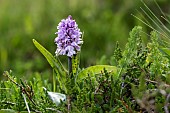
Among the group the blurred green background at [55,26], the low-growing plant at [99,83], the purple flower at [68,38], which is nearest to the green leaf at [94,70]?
the low-growing plant at [99,83]

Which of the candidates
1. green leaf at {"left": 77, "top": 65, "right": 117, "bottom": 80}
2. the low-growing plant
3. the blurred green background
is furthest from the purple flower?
the blurred green background

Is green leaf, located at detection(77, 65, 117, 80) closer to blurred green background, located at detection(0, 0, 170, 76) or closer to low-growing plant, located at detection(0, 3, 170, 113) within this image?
low-growing plant, located at detection(0, 3, 170, 113)

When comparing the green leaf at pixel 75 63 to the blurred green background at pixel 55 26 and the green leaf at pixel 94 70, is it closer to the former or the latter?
the green leaf at pixel 94 70

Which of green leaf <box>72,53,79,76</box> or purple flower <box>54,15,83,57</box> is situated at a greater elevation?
purple flower <box>54,15,83,57</box>

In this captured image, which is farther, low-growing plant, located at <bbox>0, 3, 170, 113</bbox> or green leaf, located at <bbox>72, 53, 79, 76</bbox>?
green leaf, located at <bbox>72, 53, 79, 76</bbox>

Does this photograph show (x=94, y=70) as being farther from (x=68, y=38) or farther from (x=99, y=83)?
(x=68, y=38)

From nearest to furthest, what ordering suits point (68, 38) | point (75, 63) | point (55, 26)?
point (68, 38) < point (75, 63) < point (55, 26)

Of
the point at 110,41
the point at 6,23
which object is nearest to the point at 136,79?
the point at 110,41

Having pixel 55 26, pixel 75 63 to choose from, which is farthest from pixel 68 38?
pixel 55 26

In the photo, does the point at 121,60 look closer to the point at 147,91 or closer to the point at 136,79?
the point at 136,79
